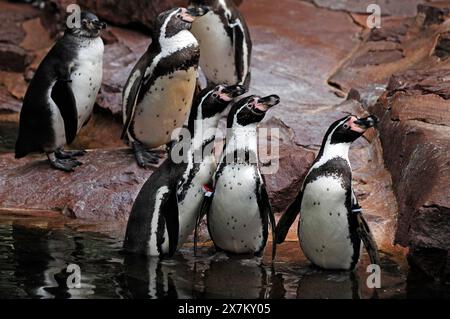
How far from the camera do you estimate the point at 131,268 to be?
639cm

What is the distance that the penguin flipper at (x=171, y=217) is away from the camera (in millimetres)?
6648

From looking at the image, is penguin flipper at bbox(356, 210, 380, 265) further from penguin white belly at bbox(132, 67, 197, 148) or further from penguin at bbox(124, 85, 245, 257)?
penguin white belly at bbox(132, 67, 197, 148)

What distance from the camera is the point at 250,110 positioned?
22.1 feet

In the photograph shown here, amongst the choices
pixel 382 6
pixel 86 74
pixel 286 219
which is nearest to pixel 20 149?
pixel 86 74

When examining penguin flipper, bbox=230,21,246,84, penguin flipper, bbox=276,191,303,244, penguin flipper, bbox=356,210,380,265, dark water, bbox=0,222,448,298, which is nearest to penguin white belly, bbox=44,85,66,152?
dark water, bbox=0,222,448,298

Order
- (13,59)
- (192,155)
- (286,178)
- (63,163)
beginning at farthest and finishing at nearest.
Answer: (13,59)
(63,163)
(286,178)
(192,155)

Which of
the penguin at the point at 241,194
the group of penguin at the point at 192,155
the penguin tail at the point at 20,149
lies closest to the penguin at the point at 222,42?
the group of penguin at the point at 192,155

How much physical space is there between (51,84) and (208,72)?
2.03 m

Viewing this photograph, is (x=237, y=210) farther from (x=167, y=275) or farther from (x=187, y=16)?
(x=187, y=16)

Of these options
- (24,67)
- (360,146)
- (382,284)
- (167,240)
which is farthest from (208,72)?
(382,284)

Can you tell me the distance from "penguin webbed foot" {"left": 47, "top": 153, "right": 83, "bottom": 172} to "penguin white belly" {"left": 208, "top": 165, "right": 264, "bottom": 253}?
1755mm

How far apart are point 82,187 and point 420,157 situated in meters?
2.43

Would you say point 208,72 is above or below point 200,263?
above
